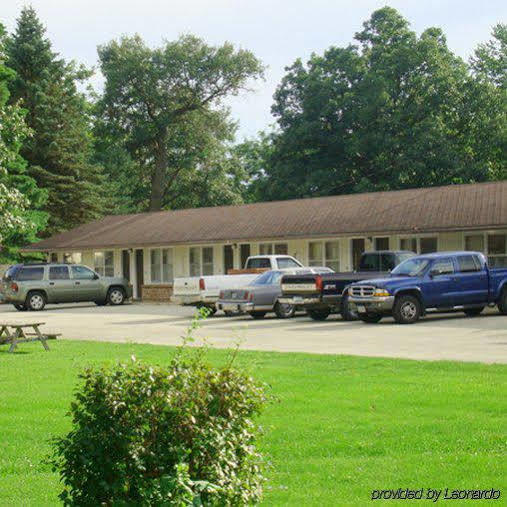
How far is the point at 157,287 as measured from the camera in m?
41.2

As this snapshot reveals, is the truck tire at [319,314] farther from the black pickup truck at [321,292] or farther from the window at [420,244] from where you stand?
the window at [420,244]

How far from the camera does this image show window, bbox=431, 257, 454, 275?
966 inches

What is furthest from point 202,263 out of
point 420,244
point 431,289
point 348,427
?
point 348,427

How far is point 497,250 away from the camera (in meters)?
33.1

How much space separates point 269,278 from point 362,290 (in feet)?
15.3

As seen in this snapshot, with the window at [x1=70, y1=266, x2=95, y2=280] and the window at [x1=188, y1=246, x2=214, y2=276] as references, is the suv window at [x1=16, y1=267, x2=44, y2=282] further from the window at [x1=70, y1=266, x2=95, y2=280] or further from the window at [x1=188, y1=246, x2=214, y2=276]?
the window at [x1=188, y1=246, x2=214, y2=276]

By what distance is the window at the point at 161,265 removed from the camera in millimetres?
43969

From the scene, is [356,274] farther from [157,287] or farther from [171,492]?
[171,492]

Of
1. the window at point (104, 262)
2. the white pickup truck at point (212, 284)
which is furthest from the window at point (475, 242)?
the window at point (104, 262)

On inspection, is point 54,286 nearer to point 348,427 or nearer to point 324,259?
point 324,259

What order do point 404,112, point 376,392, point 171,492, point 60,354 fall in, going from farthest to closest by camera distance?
point 404,112 < point 60,354 < point 376,392 < point 171,492

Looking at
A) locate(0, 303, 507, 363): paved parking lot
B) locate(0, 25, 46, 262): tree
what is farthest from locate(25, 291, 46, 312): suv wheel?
locate(0, 303, 507, 363): paved parking lot

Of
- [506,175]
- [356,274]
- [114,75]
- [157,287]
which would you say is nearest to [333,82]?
[506,175]

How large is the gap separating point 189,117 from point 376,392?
57.9 metres
